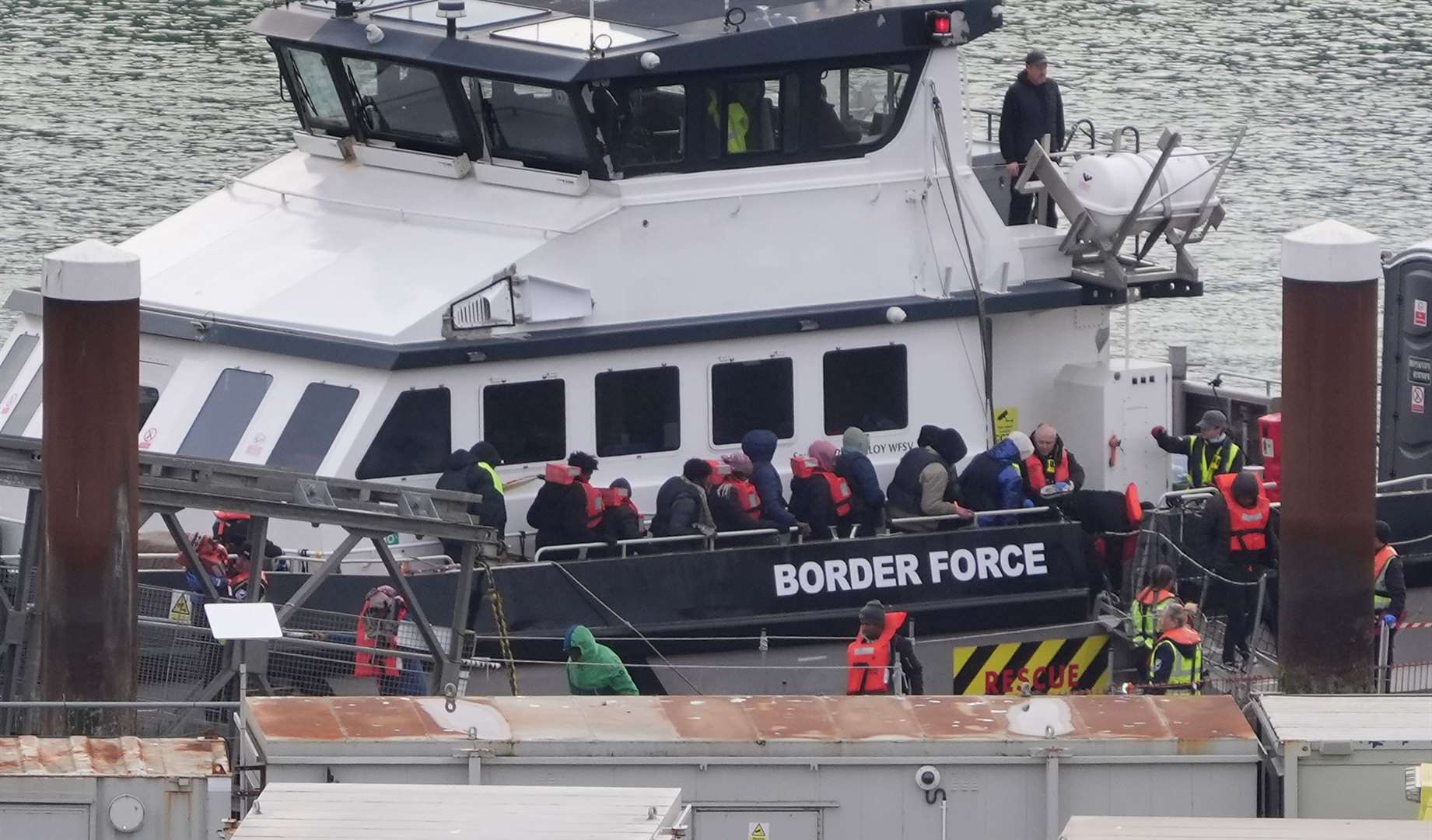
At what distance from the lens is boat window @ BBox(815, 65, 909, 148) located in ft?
44.8

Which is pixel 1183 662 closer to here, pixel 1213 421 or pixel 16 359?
pixel 1213 421

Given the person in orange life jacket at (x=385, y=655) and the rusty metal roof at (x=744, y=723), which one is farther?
the person in orange life jacket at (x=385, y=655)

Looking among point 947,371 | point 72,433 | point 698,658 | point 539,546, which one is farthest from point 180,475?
point 947,371

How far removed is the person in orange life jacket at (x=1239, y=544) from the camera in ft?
43.3

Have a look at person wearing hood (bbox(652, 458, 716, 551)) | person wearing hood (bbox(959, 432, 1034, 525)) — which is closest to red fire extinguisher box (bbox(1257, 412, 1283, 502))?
person wearing hood (bbox(959, 432, 1034, 525))

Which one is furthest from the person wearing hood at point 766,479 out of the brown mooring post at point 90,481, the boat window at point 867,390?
the brown mooring post at point 90,481

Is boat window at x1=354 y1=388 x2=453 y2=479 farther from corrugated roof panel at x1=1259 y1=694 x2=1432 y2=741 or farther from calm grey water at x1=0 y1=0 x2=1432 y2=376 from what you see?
calm grey water at x1=0 y1=0 x2=1432 y2=376

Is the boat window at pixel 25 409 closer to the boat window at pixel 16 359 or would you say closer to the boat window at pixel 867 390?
the boat window at pixel 16 359

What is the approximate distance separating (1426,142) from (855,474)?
19.2 m

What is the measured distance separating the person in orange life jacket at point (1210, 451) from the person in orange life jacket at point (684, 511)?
2755 mm

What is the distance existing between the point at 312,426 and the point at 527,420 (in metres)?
1.06

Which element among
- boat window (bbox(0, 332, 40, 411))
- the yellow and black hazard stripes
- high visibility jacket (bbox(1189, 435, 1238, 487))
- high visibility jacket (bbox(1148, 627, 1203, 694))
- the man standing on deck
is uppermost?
the man standing on deck

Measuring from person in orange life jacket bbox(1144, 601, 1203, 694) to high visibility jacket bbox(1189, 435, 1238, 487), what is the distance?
Answer: 86.1 inches

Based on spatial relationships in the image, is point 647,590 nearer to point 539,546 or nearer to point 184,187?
point 539,546
